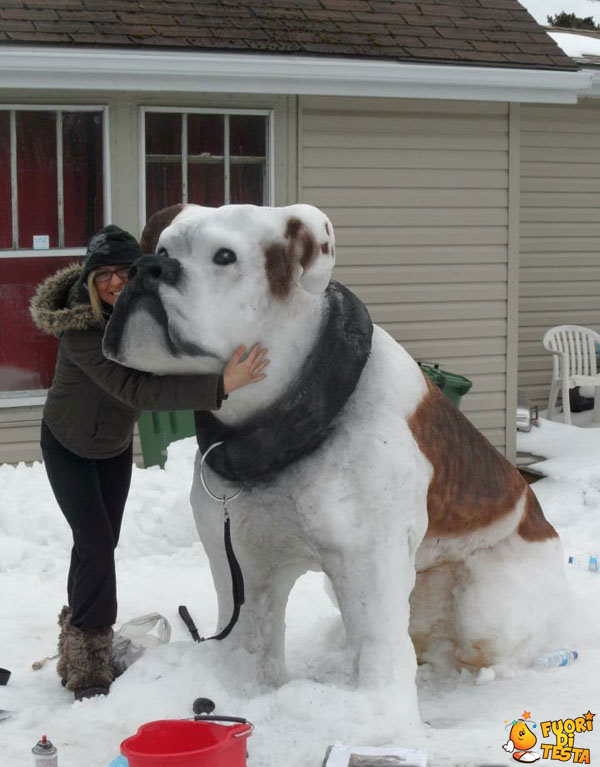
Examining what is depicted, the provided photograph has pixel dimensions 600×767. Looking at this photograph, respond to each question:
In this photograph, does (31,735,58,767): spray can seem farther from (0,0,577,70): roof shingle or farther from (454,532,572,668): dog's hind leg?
(0,0,577,70): roof shingle

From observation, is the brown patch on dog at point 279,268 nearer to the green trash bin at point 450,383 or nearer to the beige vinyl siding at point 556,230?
the green trash bin at point 450,383

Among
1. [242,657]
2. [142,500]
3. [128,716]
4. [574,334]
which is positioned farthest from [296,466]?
[574,334]

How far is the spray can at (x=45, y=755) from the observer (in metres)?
3.59

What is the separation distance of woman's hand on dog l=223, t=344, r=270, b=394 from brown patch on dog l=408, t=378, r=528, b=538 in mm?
572

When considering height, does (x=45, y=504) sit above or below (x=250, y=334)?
below

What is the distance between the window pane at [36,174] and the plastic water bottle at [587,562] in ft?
13.3

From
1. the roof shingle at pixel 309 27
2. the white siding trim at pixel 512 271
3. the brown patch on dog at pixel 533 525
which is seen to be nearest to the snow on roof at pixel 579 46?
the roof shingle at pixel 309 27

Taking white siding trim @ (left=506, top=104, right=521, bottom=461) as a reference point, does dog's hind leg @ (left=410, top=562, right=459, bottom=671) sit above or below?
below

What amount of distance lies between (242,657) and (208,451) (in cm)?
73

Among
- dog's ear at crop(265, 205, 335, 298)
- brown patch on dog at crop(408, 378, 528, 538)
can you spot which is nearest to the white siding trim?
brown patch on dog at crop(408, 378, 528, 538)

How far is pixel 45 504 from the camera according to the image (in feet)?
22.4

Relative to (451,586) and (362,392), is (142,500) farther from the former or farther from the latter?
(362,392)

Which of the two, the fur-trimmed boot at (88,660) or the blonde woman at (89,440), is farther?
the fur-trimmed boot at (88,660)

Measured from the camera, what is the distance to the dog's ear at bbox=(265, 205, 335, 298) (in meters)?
3.51
